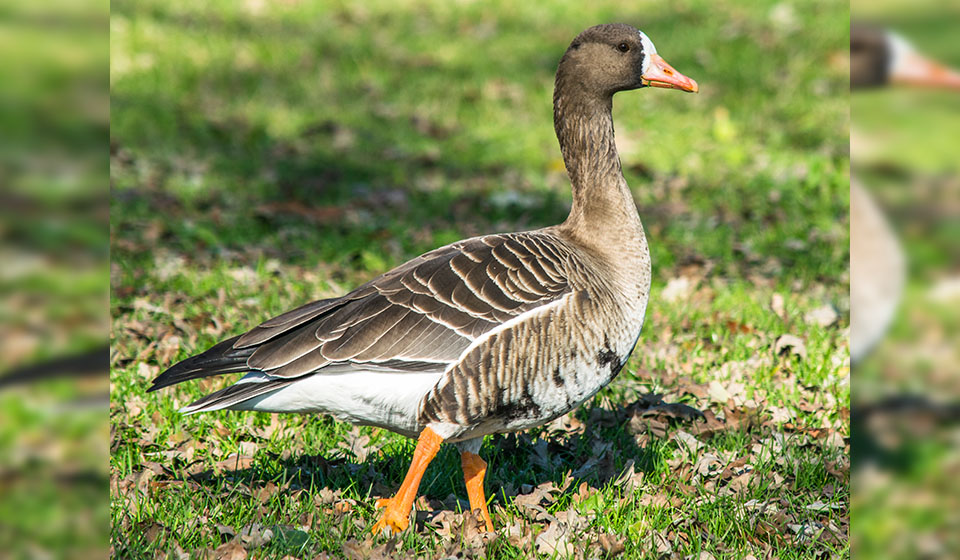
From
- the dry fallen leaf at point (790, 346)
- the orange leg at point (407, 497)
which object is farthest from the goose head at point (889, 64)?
the dry fallen leaf at point (790, 346)

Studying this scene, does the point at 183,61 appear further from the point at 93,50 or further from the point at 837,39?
the point at 93,50

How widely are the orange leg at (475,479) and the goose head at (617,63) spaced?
1.88m

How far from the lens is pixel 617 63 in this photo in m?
4.31

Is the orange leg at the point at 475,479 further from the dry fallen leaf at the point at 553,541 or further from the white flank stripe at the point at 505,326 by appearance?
the white flank stripe at the point at 505,326

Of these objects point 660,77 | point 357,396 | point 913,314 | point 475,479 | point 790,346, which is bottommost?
point 475,479

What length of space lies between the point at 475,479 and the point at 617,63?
2.10 meters

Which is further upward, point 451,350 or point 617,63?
point 617,63

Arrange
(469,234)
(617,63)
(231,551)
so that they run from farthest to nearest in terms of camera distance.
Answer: (469,234) < (617,63) < (231,551)

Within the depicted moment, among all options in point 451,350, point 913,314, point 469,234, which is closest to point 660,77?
point 451,350

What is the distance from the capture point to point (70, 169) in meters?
1.06

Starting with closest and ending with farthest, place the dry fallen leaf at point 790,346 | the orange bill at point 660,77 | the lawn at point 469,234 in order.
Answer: the lawn at point 469,234 → the orange bill at point 660,77 → the dry fallen leaf at point 790,346

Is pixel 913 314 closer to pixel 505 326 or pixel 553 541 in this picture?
pixel 505 326

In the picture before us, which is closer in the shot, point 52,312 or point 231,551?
point 52,312

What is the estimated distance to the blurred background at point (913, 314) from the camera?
3.26 feet
